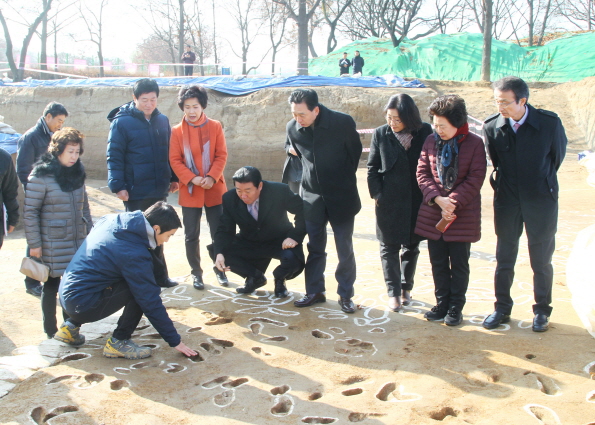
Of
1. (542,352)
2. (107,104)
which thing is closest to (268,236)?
(542,352)

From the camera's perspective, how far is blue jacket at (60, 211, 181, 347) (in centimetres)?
322

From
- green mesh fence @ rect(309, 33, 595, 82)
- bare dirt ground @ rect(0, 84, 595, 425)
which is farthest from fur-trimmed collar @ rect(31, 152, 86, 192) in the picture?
green mesh fence @ rect(309, 33, 595, 82)

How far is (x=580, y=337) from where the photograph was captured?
360 cm

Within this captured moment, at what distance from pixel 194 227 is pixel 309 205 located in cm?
120

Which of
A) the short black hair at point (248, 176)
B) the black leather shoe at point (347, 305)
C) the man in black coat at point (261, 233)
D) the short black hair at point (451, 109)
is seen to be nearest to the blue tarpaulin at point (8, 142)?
the man in black coat at point (261, 233)

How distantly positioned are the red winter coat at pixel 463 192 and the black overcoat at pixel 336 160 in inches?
22.5

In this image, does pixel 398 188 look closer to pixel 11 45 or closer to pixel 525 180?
→ pixel 525 180

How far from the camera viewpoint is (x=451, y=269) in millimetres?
3836

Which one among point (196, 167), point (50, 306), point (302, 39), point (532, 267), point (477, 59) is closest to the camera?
point (532, 267)

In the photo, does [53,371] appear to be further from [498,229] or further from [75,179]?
[498,229]

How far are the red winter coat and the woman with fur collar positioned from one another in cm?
245

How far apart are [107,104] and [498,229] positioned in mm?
11662

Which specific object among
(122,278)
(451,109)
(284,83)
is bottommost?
(122,278)

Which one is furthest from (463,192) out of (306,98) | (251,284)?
(251,284)
